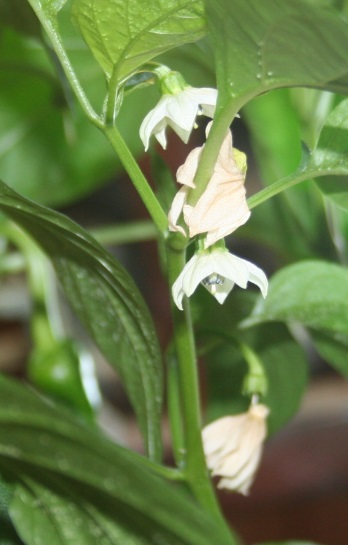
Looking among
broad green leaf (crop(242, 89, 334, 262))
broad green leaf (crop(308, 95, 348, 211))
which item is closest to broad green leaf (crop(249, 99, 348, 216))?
broad green leaf (crop(308, 95, 348, 211))

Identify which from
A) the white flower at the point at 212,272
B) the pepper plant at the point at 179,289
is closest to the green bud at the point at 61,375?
the pepper plant at the point at 179,289

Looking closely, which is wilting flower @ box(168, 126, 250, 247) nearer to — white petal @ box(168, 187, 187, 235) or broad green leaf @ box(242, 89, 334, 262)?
white petal @ box(168, 187, 187, 235)

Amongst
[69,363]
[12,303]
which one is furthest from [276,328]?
[12,303]

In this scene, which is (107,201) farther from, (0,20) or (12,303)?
(0,20)

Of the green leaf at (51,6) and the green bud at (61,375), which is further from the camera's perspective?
the green bud at (61,375)

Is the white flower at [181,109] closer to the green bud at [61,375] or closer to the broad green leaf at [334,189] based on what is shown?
the broad green leaf at [334,189]

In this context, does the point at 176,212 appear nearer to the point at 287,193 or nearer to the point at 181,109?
the point at 181,109

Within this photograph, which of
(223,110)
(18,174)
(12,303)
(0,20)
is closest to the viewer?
(223,110)

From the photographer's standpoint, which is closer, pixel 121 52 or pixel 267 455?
pixel 121 52
